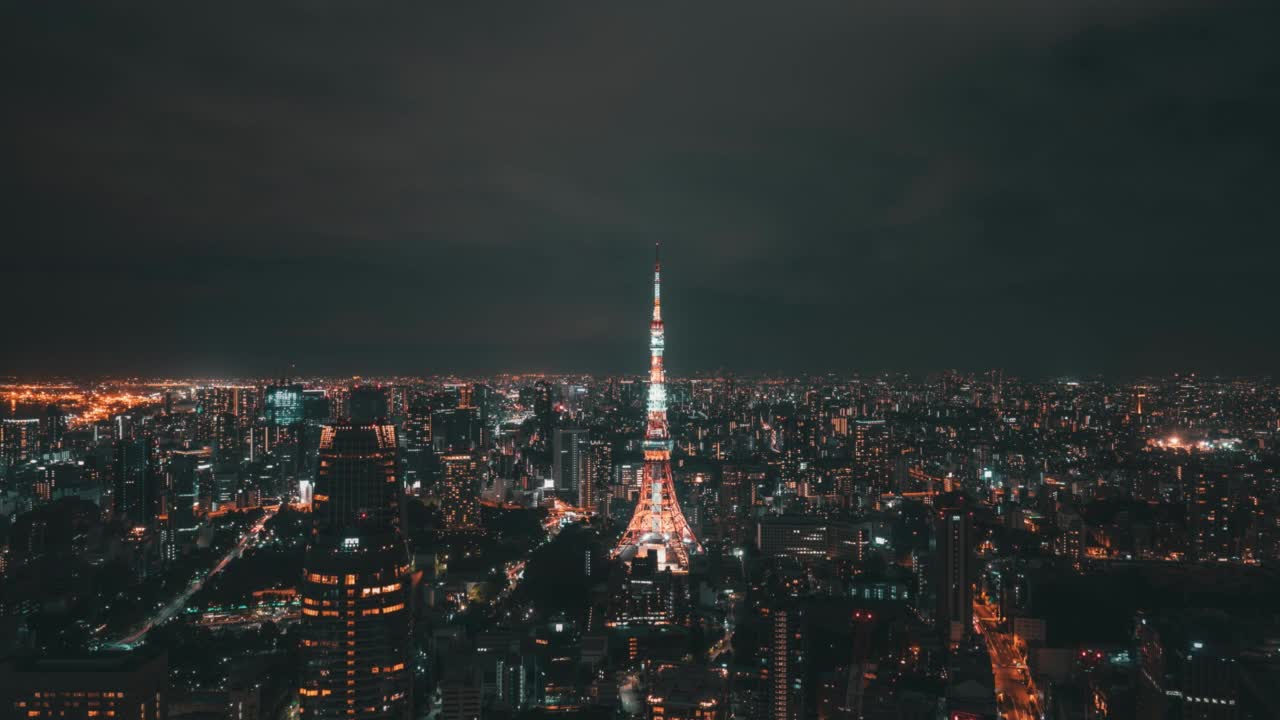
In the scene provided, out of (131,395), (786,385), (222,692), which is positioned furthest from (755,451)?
(222,692)

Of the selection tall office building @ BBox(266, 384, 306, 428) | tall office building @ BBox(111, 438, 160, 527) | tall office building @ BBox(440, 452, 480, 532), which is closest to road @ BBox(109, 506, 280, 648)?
tall office building @ BBox(111, 438, 160, 527)

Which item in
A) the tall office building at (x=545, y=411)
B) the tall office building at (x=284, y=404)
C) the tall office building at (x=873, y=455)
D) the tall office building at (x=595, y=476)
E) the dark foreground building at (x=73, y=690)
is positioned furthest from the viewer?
the tall office building at (x=545, y=411)

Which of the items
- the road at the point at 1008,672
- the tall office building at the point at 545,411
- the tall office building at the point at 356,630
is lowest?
the road at the point at 1008,672

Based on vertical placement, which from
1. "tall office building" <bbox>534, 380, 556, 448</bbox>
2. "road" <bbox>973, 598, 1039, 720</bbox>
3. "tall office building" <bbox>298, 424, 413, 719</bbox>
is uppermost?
"tall office building" <bbox>534, 380, 556, 448</bbox>

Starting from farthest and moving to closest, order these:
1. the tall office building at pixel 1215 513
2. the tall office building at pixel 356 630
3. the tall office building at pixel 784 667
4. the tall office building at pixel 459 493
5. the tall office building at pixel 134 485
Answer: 1. the tall office building at pixel 459 493
2. the tall office building at pixel 134 485
3. the tall office building at pixel 1215 513
4. the tall office building at pixel 784 667
5. the tall office building at pixel 356 630

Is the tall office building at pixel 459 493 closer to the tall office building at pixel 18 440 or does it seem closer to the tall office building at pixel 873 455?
the tall office building at pixel 18 440

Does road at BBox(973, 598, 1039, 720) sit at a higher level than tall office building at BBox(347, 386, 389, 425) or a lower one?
lower

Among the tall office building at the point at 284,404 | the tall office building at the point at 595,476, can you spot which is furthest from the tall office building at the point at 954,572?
the tall office building at the point at 284,404

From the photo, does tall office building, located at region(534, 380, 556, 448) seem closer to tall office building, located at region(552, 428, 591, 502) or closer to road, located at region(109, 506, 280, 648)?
tall office building, located at region(552, 428, 591, 502)
